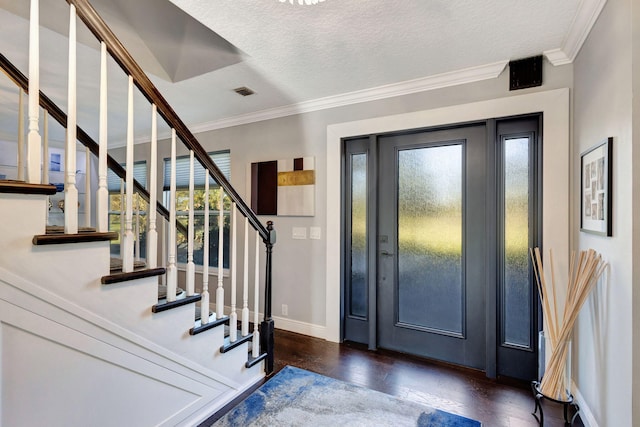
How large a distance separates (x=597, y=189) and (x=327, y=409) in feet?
6.80

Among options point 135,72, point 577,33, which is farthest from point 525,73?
point 135,72

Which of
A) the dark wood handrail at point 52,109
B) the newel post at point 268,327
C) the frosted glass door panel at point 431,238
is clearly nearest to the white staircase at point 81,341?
the newel post at point 268,327

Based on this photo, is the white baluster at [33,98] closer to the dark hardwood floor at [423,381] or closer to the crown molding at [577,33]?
the dark hardwood floor at [423,381]

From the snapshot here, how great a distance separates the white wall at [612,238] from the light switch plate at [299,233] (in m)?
2.27

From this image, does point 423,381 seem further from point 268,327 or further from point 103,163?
point 103,163

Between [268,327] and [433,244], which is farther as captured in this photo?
[433,244]

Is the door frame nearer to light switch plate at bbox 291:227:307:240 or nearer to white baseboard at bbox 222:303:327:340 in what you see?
white baseboard at bbox 222:303:327:340

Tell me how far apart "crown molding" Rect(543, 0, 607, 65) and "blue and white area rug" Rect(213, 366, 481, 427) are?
8.09 feet

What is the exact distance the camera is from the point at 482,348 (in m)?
2.47

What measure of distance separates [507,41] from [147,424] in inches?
124

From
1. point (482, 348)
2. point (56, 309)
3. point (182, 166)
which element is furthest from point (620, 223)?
point (182, 166)

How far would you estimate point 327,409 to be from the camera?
1.95 meters

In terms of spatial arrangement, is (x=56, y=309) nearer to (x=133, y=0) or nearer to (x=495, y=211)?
(x=133, y=0)

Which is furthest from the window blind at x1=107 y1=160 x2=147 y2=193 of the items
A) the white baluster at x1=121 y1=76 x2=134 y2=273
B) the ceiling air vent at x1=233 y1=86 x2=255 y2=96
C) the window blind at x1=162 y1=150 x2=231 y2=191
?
the white baluster at x1=121 y1=76 x2=134 y2=273
